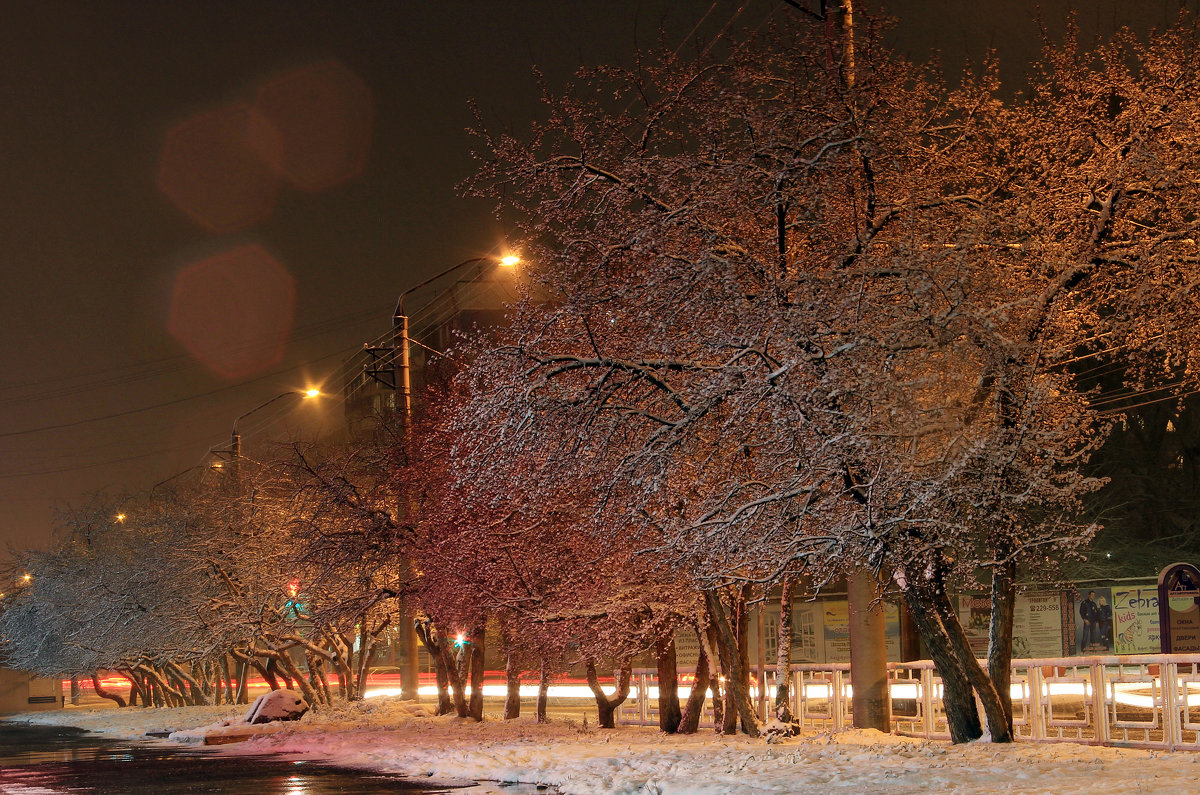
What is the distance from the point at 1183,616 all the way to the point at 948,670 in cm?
443

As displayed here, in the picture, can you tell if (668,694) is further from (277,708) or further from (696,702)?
(277,708)

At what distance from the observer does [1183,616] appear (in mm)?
16156

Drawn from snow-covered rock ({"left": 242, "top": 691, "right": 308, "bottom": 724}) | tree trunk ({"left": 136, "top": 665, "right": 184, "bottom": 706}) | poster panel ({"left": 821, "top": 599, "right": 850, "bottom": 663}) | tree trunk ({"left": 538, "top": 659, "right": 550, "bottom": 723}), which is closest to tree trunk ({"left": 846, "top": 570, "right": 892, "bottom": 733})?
tree trunk ({"left": 538, "top": 659, "right": 550, "bottom": 723})

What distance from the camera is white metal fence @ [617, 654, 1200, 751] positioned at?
13.6 m

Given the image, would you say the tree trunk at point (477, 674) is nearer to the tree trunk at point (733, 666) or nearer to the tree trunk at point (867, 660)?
the tree trunk at point (733, 666)

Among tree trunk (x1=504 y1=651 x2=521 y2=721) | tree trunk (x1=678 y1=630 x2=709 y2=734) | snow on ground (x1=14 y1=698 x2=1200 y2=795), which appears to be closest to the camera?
snow on ground (x1=14 y1=698 x2=1200 y2=795)

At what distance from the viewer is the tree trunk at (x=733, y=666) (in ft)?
56.3

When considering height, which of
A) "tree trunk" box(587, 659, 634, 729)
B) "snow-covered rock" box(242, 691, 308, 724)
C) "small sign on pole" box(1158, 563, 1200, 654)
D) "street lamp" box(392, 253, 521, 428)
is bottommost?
"snow-covered rock" box(242, 691, 308, 724)

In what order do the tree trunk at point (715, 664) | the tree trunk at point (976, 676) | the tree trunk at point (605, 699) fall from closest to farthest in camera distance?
the tree trunk at point (976, 676), the tree trunk at point (715, 664), the tree trunk at point (605, 699)

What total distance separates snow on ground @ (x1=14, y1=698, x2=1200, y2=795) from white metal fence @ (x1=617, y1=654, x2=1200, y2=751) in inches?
38.3

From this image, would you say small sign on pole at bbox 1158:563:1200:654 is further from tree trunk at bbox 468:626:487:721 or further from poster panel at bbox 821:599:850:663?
poster panel at bbox 821:599:850:663

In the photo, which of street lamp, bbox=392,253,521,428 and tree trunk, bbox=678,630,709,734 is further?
street lamp, bbox=392,253,521,428

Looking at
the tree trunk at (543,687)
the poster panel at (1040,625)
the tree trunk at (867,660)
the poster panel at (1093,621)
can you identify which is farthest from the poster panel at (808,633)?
the tree trunk at (867,660)

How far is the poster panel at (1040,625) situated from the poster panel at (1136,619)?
3.09m
